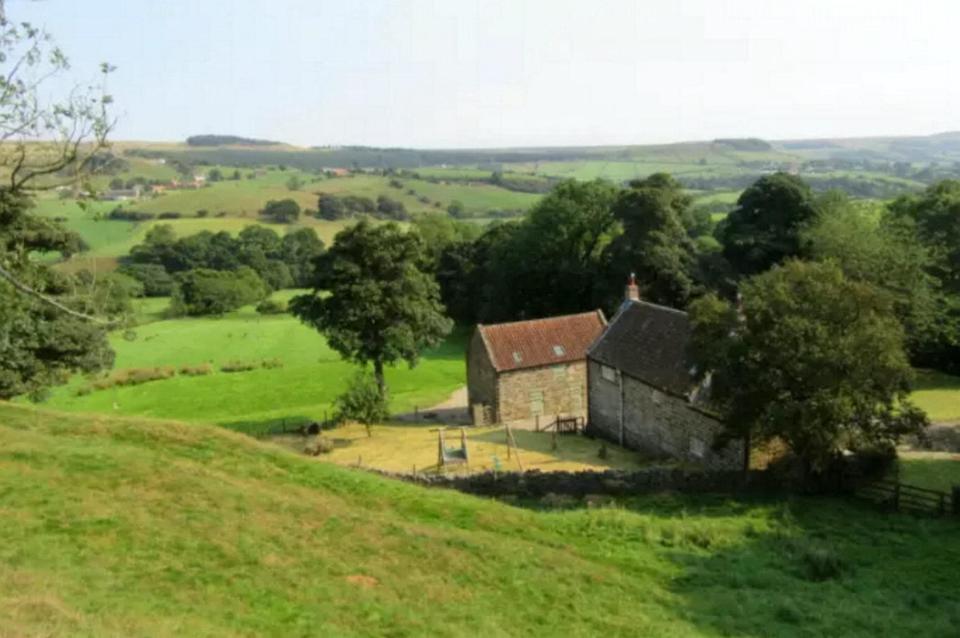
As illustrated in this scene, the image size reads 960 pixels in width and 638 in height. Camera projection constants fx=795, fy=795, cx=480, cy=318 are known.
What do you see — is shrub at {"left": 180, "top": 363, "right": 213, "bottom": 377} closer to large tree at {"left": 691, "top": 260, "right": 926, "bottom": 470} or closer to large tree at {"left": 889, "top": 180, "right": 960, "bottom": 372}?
→ large tree at {"left": 691, "top": 260, "right": 926, "bottom": 470}

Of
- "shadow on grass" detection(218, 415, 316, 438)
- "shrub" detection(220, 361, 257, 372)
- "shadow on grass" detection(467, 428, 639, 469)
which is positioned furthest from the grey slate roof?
"shrub" detection(220, 361, 257, 372)

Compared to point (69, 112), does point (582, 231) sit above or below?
below

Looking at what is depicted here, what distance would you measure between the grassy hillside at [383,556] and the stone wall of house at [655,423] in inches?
187

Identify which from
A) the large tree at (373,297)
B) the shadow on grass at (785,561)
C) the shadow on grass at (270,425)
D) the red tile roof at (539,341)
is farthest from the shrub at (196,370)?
the shadow on grass at (785,561)

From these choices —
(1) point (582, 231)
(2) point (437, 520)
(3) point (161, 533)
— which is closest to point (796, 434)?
(2) point (437, 520)

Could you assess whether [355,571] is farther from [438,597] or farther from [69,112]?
[69,112]

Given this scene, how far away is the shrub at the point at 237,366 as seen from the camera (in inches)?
2430

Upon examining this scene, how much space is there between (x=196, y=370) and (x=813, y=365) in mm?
49176

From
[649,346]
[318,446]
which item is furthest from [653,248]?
[318,446]

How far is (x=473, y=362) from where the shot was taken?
148ft

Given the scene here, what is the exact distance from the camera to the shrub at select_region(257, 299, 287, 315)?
96.1 meters

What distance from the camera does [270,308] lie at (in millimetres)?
96625

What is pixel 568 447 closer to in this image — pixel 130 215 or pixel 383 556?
pixel 383 556

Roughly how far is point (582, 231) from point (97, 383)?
3988cm
